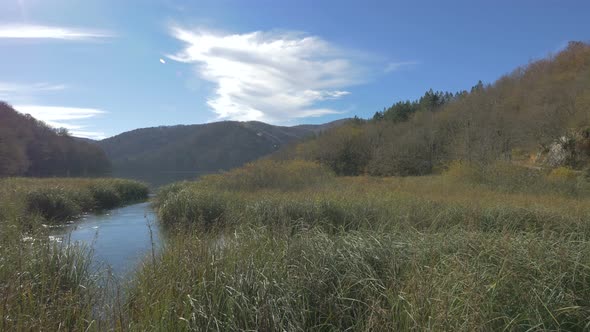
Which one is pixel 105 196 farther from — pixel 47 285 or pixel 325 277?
pixel 325 277

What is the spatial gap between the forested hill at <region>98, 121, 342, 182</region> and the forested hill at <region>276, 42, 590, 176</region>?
36.2 meters

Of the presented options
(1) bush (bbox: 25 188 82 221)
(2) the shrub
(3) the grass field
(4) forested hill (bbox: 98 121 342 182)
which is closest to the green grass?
(3) the grass field

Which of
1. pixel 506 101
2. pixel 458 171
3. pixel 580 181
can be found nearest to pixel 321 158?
pixel 458 171

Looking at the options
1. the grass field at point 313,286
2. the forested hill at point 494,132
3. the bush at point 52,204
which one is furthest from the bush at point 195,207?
the forested hill at point 494,132

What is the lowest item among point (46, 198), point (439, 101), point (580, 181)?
Answer: point (580, 181)

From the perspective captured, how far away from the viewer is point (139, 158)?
88.4 m

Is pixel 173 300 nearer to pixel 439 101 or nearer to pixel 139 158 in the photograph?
pixel 439 101

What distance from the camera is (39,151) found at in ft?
144

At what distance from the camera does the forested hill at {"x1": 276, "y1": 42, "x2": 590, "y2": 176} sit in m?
28.7

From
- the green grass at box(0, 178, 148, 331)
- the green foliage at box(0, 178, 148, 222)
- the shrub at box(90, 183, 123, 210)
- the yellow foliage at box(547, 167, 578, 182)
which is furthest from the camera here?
the shrub at box(90, 183, 123, 210)

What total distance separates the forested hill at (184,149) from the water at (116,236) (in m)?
59.0

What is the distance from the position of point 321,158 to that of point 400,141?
8.64 m

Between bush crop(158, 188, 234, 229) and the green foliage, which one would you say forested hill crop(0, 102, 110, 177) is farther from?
bush crop(158, 188, 234, 229)

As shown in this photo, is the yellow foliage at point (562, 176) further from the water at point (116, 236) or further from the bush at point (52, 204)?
the bush at point (52, 204)
